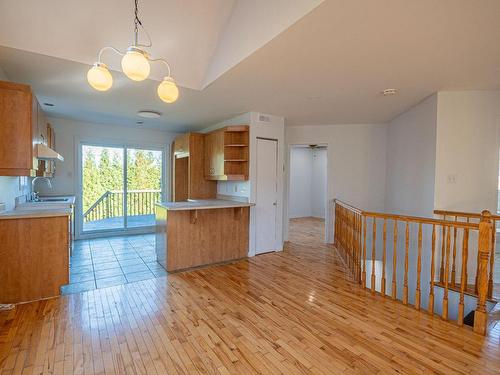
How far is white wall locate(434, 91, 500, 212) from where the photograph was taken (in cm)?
335

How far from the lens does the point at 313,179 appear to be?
9211 mm

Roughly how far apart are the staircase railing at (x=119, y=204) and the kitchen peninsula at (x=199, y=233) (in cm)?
253

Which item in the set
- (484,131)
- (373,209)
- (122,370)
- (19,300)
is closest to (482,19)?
(484,131)

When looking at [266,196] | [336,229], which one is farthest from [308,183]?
[266,196]

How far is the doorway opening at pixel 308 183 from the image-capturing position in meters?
8.91

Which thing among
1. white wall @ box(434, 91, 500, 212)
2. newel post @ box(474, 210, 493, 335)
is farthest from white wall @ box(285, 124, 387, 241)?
newel post @ box(474, 210, 493, 335)

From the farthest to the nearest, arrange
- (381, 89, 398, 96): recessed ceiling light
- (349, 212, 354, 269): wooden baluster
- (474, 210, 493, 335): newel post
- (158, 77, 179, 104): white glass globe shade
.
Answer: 1. (349, 212, 354, 269): wooden baluster
2. (381, 89, 398, 96): recessed ceiling light
3. (474, 210, 493, 335): newel post
4. (158, 77, 179, 104): white glass globe shade

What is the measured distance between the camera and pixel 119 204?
6.04 metres

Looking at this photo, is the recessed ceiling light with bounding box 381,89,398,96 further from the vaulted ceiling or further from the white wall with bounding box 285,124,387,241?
the white wall with bounding box 285,124,387,241

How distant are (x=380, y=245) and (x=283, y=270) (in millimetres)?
2580

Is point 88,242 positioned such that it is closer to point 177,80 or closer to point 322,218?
point 177,80

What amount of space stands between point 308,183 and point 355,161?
384 centimetres

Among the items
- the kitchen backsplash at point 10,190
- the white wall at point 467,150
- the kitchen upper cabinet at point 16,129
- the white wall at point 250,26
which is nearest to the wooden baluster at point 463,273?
the white wall at point 467,150

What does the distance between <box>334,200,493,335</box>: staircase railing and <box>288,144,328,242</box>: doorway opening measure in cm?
384
